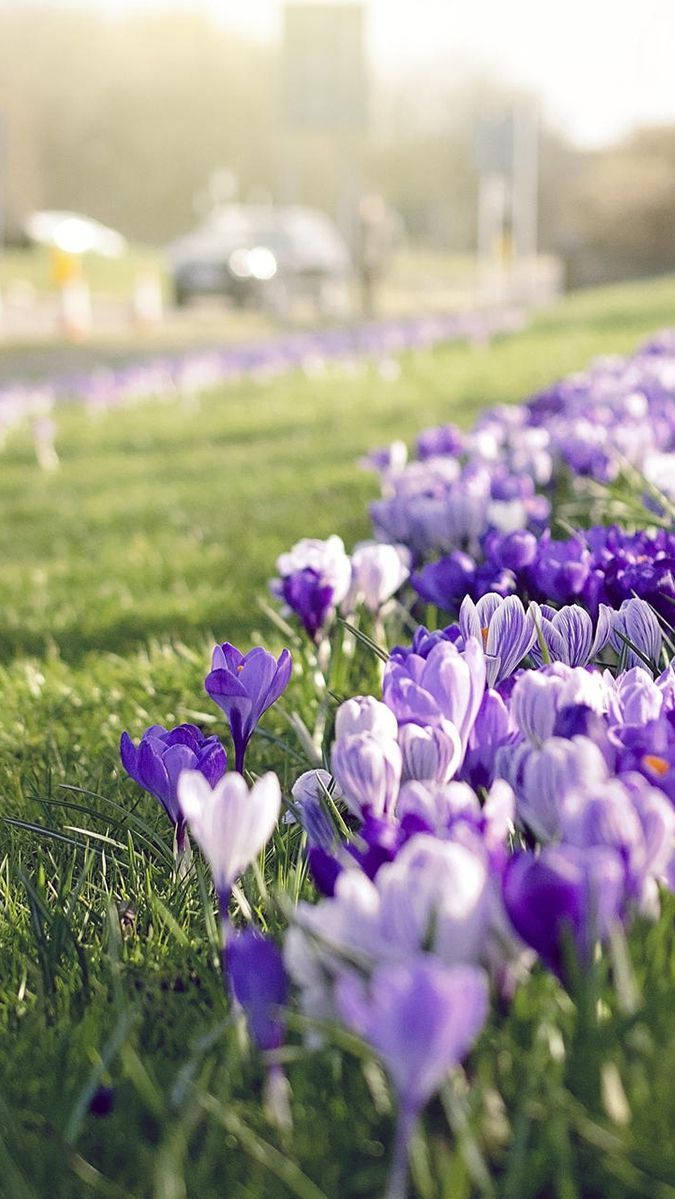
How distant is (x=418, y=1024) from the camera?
83cm

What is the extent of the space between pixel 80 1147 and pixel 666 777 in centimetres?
55

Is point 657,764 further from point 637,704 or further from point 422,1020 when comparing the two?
point 422,1020

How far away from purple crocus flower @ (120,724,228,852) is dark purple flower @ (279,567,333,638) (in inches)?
20.8

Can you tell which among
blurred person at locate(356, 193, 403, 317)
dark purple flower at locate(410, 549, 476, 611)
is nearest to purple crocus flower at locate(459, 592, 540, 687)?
dark purple flower at locate(410, 549, 476, 611)

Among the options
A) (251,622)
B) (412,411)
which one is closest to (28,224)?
(412,411)

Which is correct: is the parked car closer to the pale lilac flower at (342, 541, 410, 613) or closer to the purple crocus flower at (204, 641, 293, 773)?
the pale lilac flower at (342, 541, 410, 613)

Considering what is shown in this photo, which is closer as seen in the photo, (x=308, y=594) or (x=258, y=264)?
(x=308, y=594)

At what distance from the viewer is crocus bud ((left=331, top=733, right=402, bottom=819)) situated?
121 cm

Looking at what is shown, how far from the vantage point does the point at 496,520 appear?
2.49m

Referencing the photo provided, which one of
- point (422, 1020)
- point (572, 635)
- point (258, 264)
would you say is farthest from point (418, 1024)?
point (258, 264)

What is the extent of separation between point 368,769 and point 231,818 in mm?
148

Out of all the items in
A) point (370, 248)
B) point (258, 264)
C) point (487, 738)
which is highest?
point (487, 738)

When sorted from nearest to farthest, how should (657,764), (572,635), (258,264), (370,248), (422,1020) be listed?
(422,1020) → (657,764) → (572,635) → (258,264) → (370,248)

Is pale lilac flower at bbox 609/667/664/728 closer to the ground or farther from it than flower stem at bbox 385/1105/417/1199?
farther from it
